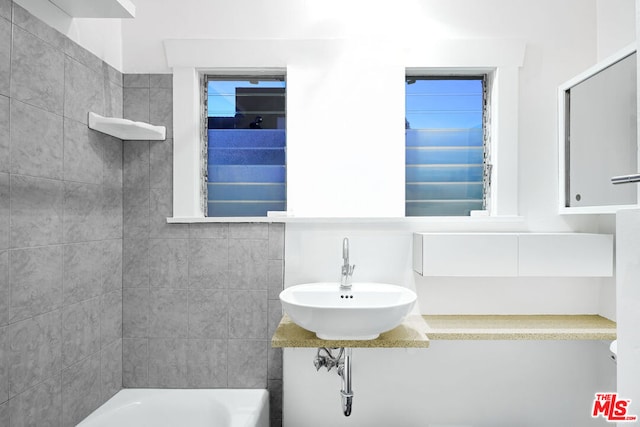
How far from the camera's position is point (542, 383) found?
1.98 metres

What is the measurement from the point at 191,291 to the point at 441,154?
4.90 feet

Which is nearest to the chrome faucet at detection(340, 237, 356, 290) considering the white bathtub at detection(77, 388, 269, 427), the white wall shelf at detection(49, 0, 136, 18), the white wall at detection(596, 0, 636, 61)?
the white bathtub at detection(77, 388, 269, 427)

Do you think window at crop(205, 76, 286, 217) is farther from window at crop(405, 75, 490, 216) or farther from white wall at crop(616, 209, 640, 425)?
white wall at crop(616, 209, 640, 425)

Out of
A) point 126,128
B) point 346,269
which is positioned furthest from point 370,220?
point 126,128

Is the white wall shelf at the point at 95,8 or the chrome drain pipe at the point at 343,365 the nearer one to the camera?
the white wall shelf at the point at 95,8

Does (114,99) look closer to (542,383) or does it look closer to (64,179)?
(64,179)

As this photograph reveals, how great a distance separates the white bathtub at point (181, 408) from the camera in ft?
5.95

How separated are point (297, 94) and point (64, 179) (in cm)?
112

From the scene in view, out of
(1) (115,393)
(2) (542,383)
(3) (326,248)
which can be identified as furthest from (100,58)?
(2) (542,383)

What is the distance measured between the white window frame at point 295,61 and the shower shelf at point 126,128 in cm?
12

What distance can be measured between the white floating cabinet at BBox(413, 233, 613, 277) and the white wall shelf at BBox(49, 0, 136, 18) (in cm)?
163

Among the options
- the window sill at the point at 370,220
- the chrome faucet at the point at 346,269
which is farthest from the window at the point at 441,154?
the chrome faucet at the point at 346,269

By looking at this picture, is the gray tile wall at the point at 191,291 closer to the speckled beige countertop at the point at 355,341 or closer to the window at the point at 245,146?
the window at the point at 245,146

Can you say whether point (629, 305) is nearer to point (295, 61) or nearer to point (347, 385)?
point (347, 385)
